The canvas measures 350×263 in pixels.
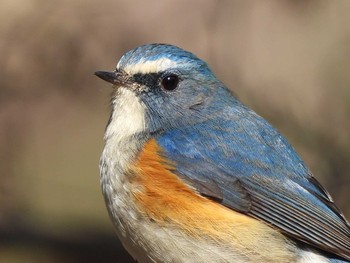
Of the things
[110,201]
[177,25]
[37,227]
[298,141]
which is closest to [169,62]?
[110,201]

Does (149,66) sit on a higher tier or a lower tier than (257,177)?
higher

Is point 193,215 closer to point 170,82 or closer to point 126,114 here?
point 126,114

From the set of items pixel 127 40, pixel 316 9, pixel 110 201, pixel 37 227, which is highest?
pixel 316 9

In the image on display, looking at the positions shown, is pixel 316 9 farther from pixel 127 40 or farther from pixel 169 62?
pixel 169 62

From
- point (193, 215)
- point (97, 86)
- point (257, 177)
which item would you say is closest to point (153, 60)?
point (257, 177)

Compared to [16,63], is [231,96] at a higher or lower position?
higher

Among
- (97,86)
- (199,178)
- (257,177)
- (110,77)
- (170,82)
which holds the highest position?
(170,82)

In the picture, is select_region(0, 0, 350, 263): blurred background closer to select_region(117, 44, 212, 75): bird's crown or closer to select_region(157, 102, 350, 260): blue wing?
select_region(117, 44, 212, 75): bird's crown

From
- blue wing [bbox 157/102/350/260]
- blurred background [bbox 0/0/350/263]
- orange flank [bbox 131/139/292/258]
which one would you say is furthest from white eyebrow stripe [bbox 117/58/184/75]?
blurred background [bbox 0/0/350/263]
